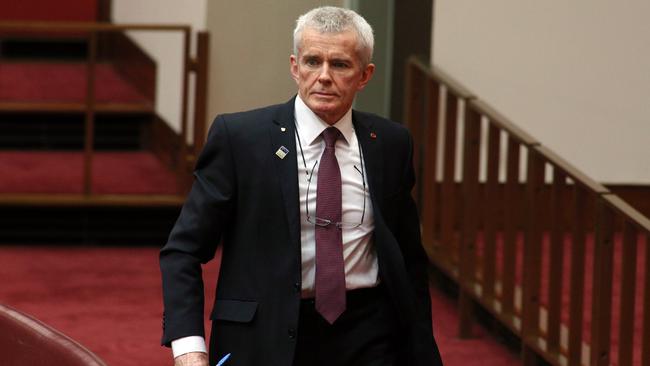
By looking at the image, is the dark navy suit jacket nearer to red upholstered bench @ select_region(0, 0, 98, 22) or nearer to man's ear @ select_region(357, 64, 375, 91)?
man's ear @ select_region(357, 64, 375, 91)

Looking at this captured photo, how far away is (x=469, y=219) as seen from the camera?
6031 mm

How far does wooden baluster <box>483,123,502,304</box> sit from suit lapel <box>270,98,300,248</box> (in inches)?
106

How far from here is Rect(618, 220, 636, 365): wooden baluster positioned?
4.75 meters

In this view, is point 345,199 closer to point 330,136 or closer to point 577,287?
point 330,136

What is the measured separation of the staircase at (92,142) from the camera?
733cm

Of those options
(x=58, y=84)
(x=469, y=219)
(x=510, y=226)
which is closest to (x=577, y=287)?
(x=510, y=226)

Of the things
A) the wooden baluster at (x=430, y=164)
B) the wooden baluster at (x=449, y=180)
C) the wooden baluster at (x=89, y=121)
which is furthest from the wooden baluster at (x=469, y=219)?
the wooden baluster at (x=89, y=121)

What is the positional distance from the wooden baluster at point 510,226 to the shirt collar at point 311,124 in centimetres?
256

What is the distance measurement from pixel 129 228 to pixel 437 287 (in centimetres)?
171

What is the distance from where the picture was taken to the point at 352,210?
321 cm

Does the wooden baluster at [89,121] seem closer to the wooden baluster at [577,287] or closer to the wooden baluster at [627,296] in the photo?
the wooden baluster at [577,287]

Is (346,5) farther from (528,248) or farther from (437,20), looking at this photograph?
(437,20)

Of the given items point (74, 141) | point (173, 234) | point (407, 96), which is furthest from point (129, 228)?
point (173, 234)

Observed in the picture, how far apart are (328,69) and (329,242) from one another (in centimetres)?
35
